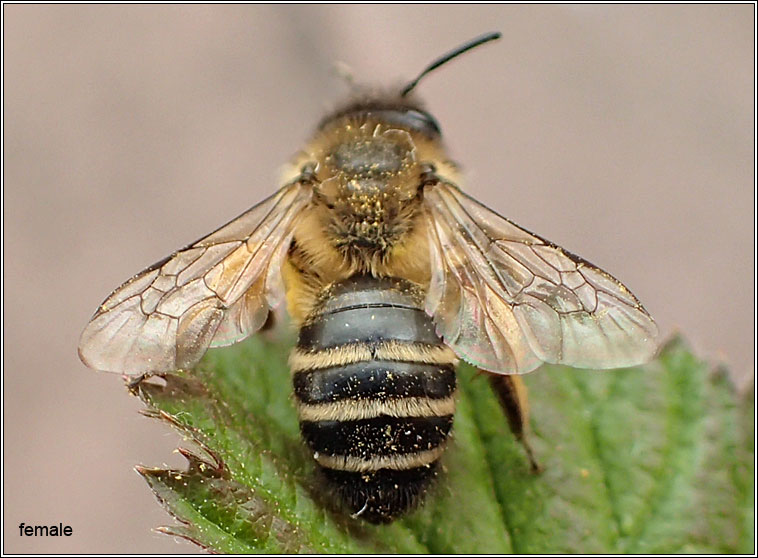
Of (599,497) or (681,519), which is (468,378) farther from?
(681,519)

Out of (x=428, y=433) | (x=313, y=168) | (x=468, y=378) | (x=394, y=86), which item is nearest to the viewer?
(x=428, y=433)

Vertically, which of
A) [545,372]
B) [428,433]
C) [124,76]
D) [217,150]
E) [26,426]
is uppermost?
[124,76]

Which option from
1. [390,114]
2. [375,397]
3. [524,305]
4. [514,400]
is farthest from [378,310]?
[390,114]

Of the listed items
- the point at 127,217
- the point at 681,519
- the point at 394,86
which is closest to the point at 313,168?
the point at 394,86

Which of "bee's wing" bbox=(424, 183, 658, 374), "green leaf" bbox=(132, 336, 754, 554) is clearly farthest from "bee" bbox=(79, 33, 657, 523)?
"green leaf" bbox=(132, 336, 754, 554)

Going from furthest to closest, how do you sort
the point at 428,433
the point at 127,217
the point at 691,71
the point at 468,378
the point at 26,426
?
1. the point at 691,71
2. the point at 127,217
3. the point at 26,426
4. the point at 468,378
5. the point at 428,433

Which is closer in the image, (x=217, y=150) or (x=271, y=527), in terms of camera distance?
(x=271, y=527)

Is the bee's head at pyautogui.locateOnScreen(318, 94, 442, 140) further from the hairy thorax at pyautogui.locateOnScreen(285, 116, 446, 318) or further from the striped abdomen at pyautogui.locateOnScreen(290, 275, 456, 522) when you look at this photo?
the striped abdomen at pyautogui.locateOnScreen(290, 275, 456, 522)

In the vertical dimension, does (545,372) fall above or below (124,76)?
below
